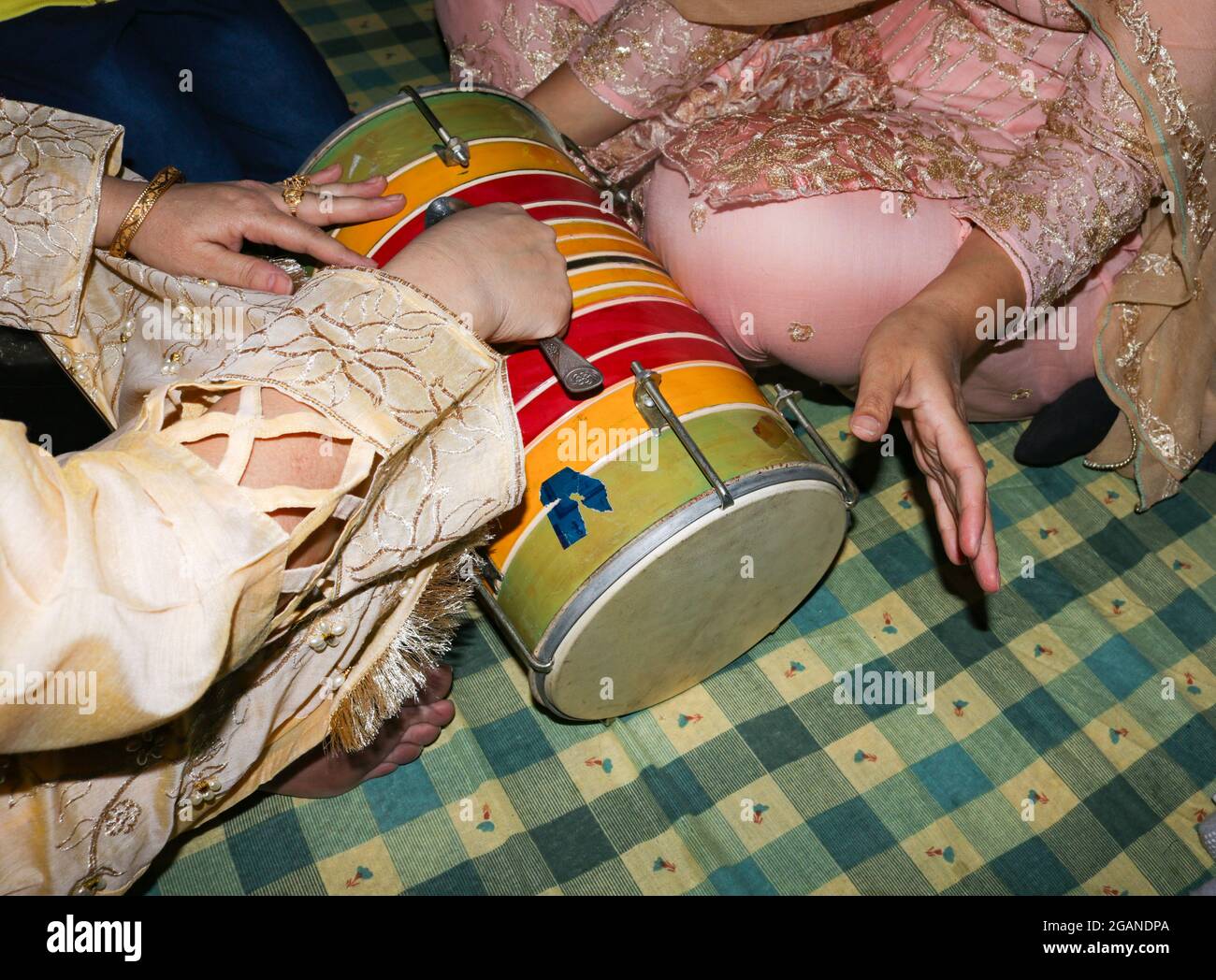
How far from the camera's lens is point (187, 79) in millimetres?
1281

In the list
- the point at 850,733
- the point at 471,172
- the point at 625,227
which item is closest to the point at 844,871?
the point at 850,733

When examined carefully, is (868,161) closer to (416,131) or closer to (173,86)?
(416,131)

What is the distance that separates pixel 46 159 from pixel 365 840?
31.0 inches

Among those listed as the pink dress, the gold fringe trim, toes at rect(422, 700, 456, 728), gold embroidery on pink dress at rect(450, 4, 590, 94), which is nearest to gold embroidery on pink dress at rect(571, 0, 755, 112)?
the pink dress

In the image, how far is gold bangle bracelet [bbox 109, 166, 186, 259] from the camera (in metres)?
0.85

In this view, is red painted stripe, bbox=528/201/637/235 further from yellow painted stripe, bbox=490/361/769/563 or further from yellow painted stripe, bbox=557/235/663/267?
yellow painted stripe, bbox=490/361/769/563

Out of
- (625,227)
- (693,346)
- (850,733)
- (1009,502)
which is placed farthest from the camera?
(1009,502)

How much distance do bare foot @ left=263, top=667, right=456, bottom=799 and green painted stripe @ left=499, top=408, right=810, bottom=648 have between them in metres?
0.29

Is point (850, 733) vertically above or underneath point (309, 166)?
underneath

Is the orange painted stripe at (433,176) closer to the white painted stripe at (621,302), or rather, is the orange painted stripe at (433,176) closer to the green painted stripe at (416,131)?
the green painted stripe at (416,131)

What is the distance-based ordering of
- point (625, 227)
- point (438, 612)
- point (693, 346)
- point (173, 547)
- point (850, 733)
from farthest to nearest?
point (850, 733)
point (625, 227)
point (693, 346)
point (438, 612)
point (173, 547)

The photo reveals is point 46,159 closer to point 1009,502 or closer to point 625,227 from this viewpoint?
point 625,227

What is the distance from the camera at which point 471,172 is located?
38.4 inches

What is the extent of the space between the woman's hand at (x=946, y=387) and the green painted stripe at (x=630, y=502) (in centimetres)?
10
